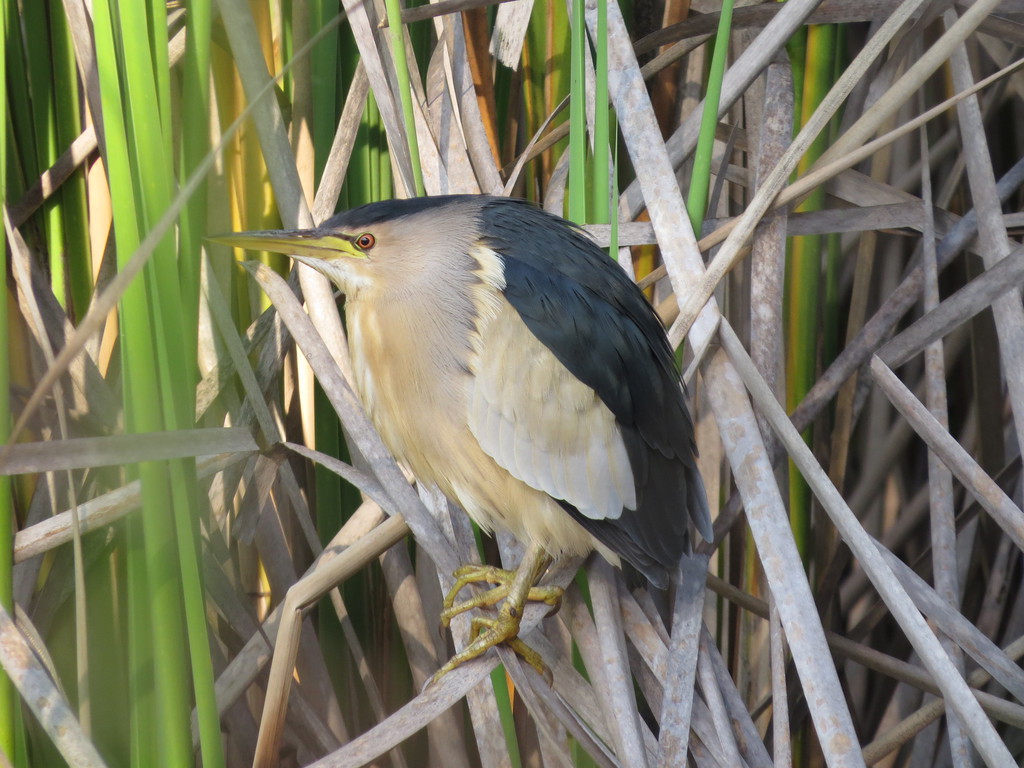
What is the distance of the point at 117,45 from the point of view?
2.77ft

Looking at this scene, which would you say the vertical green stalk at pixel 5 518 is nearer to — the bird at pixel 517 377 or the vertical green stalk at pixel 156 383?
→ the vertical green stalk at pixel 156 383

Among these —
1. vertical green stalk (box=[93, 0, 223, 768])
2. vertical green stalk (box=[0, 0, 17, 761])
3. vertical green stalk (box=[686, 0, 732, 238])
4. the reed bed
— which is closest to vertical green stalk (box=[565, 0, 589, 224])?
the reed bed

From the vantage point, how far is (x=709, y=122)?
96 centimetres

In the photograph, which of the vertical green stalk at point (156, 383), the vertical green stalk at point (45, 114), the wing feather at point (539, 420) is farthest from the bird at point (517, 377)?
the vertical green stalk at point (45, 114)

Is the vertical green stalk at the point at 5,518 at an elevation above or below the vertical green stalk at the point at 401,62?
below

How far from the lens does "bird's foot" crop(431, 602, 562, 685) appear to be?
99 cm

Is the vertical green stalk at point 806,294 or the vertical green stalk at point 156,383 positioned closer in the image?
the vertical green stalk at point 156,383

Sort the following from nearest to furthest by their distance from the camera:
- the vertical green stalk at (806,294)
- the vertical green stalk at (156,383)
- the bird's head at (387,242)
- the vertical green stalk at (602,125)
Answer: the vertical green stalk at (156,383), the vertical green stalk at (602,125), the bird's head at (387,242), the vertical green stalk at (806,294)

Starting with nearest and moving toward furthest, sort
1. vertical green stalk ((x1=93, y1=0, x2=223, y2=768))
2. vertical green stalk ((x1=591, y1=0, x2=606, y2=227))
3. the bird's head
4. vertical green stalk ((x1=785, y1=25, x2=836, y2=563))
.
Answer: vertical green stalk ((x1=93, y1=0, x2=223, y2=768))
vertical green stalk ((x1=591, y1=0, x2=606, y2=227))
the bird's head
vertical green stalk ((x1=785, y1=25, x2=836, y2=563))

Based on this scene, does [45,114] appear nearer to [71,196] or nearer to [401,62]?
[71,196]

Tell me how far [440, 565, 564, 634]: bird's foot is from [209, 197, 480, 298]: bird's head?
36 cm

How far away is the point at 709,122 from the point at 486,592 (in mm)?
608

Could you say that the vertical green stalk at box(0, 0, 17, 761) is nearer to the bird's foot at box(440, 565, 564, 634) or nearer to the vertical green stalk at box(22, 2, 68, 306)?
the vertical green stalk at box(22, 2, 68, 306)

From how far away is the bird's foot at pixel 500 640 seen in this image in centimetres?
99
